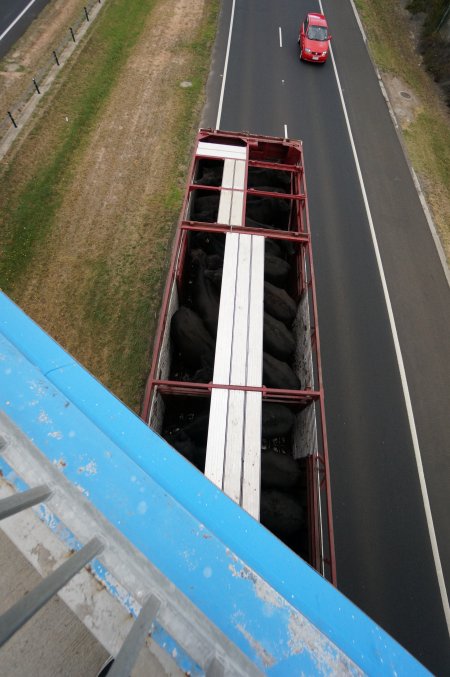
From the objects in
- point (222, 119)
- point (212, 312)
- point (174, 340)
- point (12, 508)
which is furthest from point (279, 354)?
point (222, 119)

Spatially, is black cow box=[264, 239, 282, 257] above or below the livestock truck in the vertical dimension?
above

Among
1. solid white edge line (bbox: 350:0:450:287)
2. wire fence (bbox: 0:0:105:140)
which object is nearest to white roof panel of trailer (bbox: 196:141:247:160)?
solid white edge line (bbox: 350:0:450:287)

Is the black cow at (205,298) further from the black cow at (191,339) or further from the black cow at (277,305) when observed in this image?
the black cow at (277,305)

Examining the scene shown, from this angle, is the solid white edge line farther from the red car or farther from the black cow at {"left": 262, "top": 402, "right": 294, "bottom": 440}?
the black cow at {"left": 262, "top": 402, "right": 294, "bottom": 440}

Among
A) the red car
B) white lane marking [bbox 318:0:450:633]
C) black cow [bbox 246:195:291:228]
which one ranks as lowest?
white lane marking [bbox 318:0:450:633]

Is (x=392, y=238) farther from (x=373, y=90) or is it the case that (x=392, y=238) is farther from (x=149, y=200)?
(x=373, y=90)

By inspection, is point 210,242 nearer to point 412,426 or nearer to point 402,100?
point 412,426

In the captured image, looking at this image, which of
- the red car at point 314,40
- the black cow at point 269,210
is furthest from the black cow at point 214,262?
the red car at point 314,40

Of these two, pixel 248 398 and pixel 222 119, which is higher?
pixel 222 119
